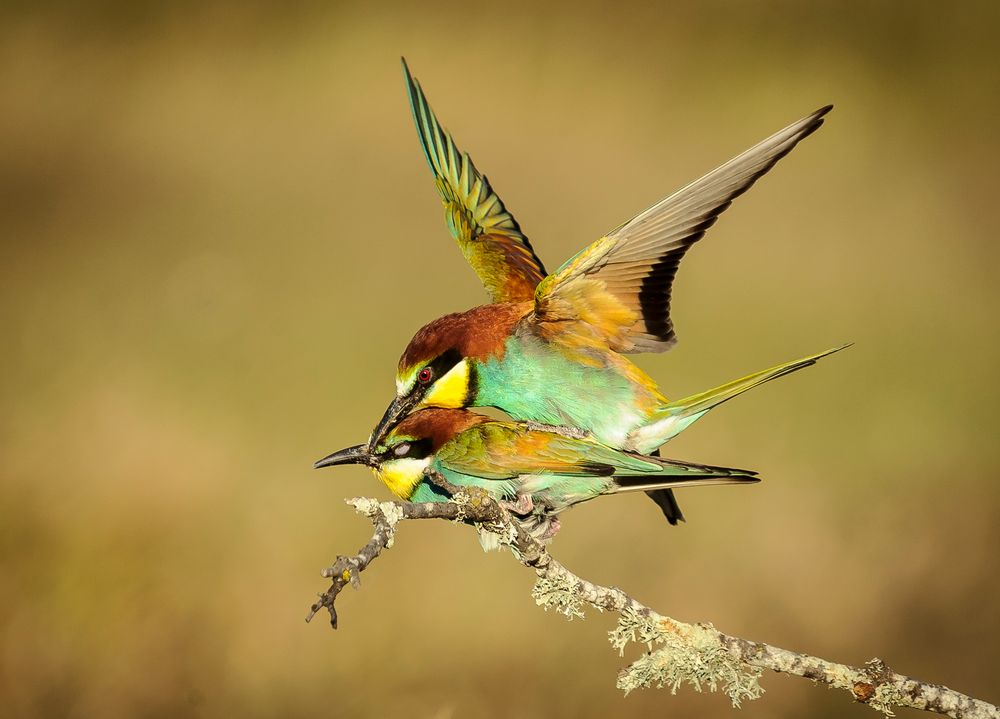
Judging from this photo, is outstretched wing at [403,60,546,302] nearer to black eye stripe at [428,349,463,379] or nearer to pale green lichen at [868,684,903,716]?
black eye stripe at [428,349,463,379]

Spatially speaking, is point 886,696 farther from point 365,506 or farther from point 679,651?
point 365,506

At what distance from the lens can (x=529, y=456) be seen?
85.7 inches

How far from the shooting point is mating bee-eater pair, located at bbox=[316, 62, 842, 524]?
2113 millimetres

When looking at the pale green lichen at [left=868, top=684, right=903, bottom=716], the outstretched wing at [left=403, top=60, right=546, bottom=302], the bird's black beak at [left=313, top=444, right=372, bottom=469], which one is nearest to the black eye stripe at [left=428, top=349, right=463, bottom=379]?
the bird's black beak at [left=313, top=444, right=372, bottom=469]

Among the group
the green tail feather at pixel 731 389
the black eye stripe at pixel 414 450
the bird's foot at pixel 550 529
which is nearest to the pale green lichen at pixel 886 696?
the green tail feather at pixel 731 389

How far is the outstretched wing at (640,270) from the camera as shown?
1869 millimetres

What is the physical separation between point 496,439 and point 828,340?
3.77 meters

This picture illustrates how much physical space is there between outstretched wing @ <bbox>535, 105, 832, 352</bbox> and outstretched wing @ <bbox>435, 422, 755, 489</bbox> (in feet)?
0.67

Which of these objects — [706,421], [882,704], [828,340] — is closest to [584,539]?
[706,421]

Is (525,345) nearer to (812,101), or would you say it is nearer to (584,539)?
(584,539)

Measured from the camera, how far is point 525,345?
2221 millimetres

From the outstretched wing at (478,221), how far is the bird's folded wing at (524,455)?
52cm

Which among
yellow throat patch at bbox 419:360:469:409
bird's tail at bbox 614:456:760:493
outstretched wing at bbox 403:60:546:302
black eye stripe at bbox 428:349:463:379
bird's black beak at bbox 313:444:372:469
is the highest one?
outstretched wing at bbox 403:60:546:302

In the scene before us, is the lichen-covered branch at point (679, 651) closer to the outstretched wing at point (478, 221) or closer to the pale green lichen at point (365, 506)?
the pale green lichen at point (365, 506)
